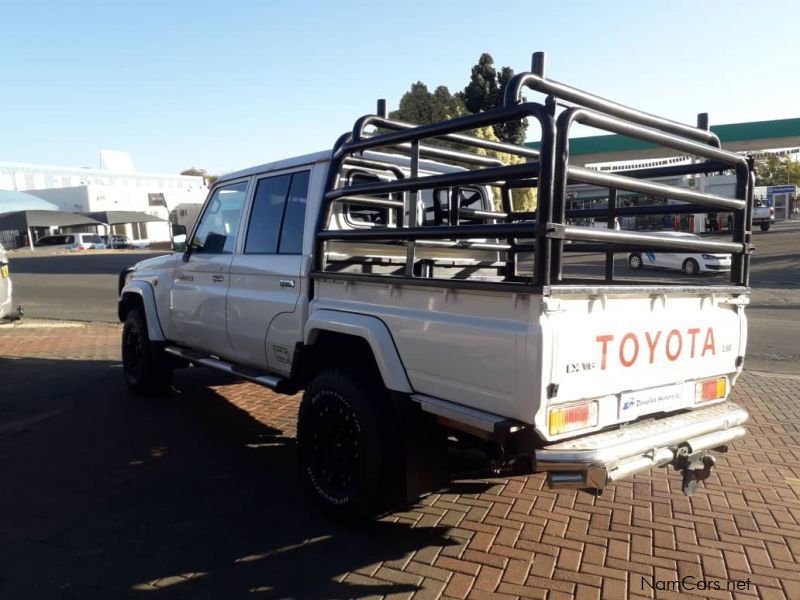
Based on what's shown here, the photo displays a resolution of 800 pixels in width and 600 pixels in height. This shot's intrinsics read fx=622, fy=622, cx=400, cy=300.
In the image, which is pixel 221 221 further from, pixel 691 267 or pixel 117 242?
pixel 117 242

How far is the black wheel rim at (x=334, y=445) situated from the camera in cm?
352

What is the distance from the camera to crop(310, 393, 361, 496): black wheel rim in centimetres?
352

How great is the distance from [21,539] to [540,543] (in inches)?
115

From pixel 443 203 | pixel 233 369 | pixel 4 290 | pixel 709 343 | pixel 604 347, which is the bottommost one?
pixel 233 369

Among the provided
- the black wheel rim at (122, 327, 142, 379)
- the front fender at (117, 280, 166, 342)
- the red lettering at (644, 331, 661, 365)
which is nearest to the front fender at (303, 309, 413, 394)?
the red lettering at (644, 331, 661, 365)

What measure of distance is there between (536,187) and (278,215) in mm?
2014

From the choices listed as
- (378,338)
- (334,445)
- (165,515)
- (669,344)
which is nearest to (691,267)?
(669,344)

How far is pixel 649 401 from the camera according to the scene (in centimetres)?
313

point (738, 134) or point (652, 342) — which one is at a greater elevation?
point (738, 134)

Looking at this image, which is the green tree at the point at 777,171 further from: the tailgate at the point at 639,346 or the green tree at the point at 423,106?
the tailgate at the point at 639,346

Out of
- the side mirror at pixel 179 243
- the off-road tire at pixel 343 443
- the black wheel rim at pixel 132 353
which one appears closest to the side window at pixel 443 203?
the off-road tire at pixel 343 443

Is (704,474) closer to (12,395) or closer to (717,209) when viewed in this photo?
(717,209)

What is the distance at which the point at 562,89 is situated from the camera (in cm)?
301

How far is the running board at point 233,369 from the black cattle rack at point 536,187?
2.86ft
